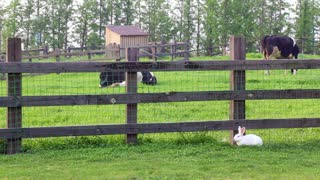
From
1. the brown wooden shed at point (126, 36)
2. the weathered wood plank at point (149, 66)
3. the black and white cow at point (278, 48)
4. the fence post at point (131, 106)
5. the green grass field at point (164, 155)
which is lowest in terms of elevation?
the green grass field at point (164, 155)

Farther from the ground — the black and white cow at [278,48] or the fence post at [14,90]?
the black and white cow at [278,48]

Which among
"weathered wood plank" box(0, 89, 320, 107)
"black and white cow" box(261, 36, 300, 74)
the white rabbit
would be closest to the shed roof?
"black and white cow" box(261, 36, 300, 74)

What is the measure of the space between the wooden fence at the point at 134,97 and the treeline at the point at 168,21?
111ft

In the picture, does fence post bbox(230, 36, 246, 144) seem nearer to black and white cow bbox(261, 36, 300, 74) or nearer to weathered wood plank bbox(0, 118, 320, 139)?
weathered wood plank bbox(0, 118, 320, 139)

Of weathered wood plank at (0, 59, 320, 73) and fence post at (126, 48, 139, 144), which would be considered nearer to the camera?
weathered wood plank at (0, 59, 320, 73)

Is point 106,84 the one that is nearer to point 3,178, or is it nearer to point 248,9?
point 3,178

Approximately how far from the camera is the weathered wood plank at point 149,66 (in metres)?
8.50

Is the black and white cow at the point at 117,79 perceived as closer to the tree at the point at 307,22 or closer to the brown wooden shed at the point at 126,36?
the brown wooden shed at the point at 126,36

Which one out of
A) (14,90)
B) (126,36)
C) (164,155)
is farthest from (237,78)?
(126,36)

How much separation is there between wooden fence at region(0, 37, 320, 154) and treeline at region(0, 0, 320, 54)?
111ft

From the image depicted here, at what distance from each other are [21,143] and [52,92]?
283 inches

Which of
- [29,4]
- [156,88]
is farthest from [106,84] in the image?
[29,4]

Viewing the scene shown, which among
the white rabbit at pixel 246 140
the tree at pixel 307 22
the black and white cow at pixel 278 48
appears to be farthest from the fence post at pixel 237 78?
the tree at pixel 307 22

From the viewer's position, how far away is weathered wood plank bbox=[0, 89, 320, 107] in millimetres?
8492
